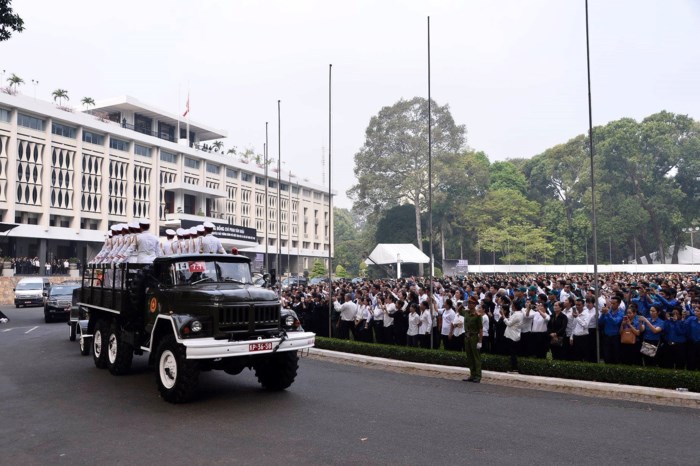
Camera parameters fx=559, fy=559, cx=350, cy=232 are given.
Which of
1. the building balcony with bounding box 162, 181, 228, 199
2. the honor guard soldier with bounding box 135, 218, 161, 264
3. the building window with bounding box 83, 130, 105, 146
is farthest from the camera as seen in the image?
the building balcony with bounding box 162, 181, 228, 199

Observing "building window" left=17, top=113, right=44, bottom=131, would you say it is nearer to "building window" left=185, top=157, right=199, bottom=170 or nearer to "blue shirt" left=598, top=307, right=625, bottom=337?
"building window" left=185, top=157, right=199, bottom=170

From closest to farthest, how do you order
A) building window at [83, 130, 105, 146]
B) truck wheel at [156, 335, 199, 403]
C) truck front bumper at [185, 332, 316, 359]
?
1. truck front bumper at [185, 332, 316, 359]
2. truck wheel at [156, 335, 199, 403]
3. building window at [83, 130, 105, 146]

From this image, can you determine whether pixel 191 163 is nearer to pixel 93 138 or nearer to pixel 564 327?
pixel 93 138

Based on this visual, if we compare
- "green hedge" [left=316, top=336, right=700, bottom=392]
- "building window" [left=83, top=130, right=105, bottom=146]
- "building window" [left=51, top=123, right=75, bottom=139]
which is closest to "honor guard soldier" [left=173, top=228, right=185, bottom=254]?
"green hedge" [left=316, top=336, right=700, bottom=392]

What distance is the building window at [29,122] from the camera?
48.0 metres

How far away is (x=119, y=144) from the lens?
58.6m

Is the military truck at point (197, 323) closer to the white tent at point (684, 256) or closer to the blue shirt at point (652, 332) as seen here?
the blue shirt at point (652, 332)

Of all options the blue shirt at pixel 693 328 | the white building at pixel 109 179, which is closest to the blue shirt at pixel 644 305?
the blue shirt at pixel 693 328

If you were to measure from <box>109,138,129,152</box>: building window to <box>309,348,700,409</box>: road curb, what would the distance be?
2014 inches

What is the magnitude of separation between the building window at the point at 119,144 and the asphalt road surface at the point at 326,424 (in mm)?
50345

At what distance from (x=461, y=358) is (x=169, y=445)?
775cm

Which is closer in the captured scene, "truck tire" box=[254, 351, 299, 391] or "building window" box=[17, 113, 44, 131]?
"truck tire" box=[254, 351, 299, 391]

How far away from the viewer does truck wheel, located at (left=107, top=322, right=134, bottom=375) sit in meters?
11.5

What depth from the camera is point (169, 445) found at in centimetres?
695
